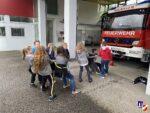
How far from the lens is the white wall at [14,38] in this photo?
13188 mm

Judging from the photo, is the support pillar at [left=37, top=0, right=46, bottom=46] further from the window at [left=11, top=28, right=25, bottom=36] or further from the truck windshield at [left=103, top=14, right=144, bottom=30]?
the truck windshield at [left=103, top=14, right=144, bottom=30]

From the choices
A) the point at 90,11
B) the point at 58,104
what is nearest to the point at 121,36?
the point at 58,104

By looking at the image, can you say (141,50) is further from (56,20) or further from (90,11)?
(90,11)

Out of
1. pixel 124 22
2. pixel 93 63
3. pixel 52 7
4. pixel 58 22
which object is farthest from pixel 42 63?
pixel 52 7

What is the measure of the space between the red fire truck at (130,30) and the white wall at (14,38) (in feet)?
25.9

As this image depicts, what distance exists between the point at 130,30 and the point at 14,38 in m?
10.0

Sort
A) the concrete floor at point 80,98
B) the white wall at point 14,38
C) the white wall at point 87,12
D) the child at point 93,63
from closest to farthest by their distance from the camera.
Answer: the concrete floor at point 80,98, the child at point 93,63, the white wall at point 14,38, the white wall at point 87,12

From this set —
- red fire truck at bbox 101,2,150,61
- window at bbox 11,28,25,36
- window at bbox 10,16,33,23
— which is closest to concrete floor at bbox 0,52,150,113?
red fire truck at bbox 101,2,150,61

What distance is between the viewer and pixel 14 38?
13.7 metres

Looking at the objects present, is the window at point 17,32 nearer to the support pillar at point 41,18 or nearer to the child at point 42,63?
the support pillar at point 41,18

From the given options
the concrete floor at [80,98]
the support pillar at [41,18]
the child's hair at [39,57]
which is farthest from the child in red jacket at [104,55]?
the support pillar at [41,18]

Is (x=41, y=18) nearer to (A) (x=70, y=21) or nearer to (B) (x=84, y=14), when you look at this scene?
(A) (x=70, y=21)

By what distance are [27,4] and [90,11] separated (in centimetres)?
722

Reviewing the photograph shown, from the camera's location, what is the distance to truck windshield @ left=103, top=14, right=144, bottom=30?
7122 millimetres
